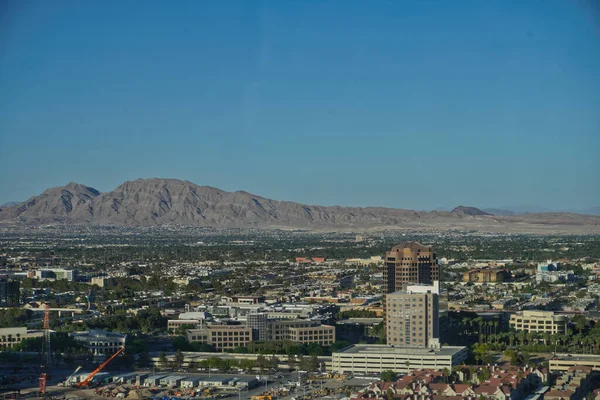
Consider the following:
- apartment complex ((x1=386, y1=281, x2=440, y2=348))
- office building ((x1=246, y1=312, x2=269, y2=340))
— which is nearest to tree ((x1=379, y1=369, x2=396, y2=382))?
apartment complex ((x1=386, y1=281, x2=440, y2=348))

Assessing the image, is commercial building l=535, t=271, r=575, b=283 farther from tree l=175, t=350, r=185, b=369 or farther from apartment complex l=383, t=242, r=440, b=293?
tree l=175, t=350, r=185, b=369

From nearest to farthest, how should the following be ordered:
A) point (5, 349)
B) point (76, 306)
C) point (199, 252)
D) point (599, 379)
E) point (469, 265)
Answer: point (599, 379) → point (5, 349) → point (76, 306) → point (469, 265) → point (199, 252)

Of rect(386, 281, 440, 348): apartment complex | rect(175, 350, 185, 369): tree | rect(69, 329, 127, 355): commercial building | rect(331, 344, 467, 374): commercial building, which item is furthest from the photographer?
rect(69, 329, 127, 355): commercial building

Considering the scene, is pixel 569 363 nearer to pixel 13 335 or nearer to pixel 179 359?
pixel 179 359

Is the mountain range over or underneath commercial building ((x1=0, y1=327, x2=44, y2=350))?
over

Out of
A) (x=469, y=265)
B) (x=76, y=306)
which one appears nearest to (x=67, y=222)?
(x=469, y=265)

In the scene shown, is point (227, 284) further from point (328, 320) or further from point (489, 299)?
point (328, 320)
